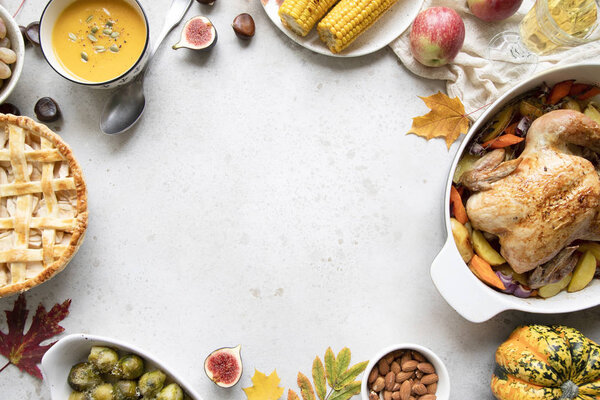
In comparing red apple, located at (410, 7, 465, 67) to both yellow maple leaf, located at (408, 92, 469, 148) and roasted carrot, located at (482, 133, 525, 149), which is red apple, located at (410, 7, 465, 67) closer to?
yellow maple leaf, located at (408, 92, 469, 148)

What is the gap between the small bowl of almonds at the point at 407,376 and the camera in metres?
2.14

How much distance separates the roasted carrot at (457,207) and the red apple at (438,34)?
0.60 m

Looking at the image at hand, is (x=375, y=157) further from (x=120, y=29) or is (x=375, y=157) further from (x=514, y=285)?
(x=120, y=29)

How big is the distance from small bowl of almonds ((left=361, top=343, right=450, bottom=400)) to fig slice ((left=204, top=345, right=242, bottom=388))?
559 mm

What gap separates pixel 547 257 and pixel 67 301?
6.89 ft

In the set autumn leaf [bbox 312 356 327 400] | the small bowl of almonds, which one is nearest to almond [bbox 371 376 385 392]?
the small bowl of almonds

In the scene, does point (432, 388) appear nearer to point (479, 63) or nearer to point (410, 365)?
point (410, 365)

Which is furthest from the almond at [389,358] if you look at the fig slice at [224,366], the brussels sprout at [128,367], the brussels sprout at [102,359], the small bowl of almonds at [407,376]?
the brussels sprout at [102,359]

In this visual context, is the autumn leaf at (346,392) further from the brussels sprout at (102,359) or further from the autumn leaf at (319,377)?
the brussels sprout at (102,359)

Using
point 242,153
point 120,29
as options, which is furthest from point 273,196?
point 120,29

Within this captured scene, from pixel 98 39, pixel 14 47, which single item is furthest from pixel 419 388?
pixel 14 47

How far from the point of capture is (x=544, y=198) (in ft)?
6.64

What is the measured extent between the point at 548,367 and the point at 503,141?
0.95 m

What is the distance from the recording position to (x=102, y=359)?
213 cm
